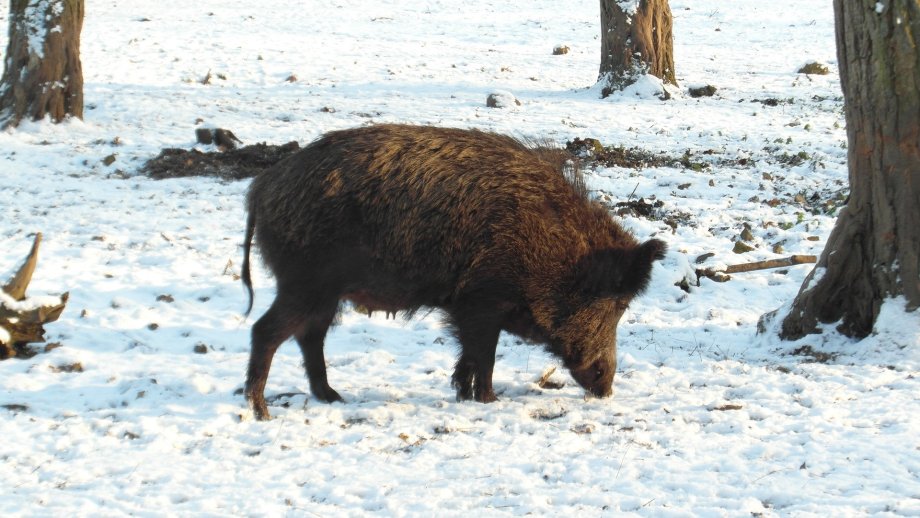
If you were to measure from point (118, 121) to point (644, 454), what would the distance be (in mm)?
11260

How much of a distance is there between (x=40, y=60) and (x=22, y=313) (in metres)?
7.63

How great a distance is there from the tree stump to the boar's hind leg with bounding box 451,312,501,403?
3036 millimetres

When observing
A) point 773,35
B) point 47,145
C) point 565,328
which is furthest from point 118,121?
point 773,35

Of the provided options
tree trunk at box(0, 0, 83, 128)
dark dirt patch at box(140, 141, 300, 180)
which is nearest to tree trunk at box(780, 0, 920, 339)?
dark dirt patch at box(140, 141, 300, 180)

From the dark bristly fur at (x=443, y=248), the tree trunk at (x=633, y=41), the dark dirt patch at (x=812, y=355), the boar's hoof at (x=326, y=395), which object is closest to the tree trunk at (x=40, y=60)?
the tree trunk at (x=633, y=41)

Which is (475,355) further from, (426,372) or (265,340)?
(265,340)

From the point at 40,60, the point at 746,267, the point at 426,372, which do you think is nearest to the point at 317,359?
the point at 426,372

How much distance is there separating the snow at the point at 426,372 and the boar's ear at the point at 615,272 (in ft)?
2.32

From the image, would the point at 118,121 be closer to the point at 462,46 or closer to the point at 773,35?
the point at 462,46

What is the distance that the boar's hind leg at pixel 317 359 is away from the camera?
5772mm

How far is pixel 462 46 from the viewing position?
835 inches

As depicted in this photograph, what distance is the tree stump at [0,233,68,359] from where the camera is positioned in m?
6.23

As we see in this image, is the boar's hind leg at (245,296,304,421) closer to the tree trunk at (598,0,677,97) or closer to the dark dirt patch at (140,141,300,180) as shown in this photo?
the dark dirt patch at (140,141,300,180)

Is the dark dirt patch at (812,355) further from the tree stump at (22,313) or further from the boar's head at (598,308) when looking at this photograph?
the tree stump at (22,313)
